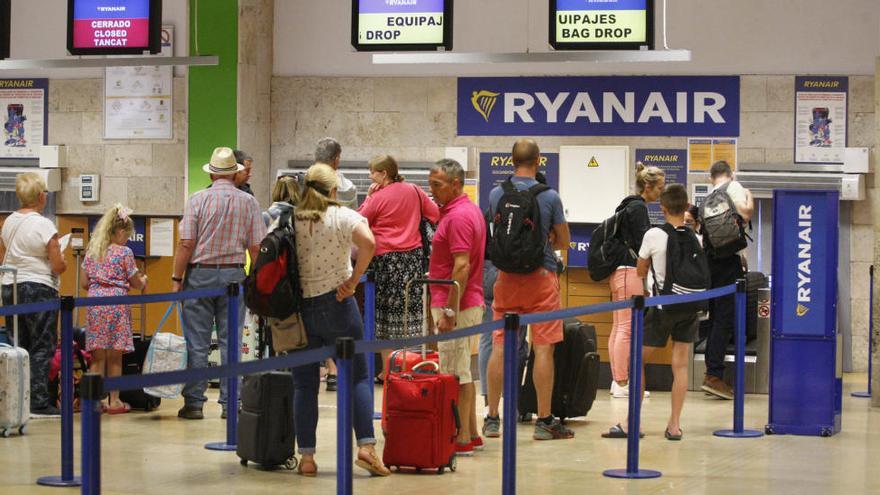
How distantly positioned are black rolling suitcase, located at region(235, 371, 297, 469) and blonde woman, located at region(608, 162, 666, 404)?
259 centimetres

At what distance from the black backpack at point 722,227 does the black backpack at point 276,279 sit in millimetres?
4528

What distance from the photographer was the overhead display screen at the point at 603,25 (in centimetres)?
941

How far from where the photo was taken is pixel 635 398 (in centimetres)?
655

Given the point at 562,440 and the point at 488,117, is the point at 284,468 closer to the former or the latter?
the point at 562,440

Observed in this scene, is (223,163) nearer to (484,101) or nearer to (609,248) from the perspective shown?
(609,248)

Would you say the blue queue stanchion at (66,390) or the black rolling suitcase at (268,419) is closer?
the blue queue stanchion at (66,390)

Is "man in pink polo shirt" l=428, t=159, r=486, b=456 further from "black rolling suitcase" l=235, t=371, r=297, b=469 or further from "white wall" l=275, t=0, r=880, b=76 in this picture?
"white wall" l=275, t=0, r=880, b=76

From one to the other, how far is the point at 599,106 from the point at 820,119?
6.29 ft

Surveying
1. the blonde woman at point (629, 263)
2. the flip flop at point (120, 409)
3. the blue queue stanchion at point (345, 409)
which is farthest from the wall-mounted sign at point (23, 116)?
the blue queue stanchion at point (345, 409)

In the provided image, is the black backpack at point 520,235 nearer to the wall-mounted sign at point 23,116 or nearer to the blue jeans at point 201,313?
the blue jeans at point 201,313

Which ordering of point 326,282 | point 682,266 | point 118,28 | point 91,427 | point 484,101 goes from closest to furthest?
point 91,427
point 326,282
point 682,266
point 118,28
point 484,101

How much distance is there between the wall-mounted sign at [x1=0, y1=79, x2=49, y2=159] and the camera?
13.4m

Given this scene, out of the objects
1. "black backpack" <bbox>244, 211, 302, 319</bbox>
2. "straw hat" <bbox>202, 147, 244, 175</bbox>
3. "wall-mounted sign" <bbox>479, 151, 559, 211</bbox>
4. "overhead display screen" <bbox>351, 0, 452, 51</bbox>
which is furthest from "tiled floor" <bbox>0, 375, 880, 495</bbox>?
"wall-mounted sign" <bbox>479, 151, 559, 211</bbox>

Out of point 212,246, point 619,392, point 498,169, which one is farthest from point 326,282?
point 498,169
